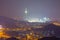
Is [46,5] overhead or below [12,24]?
overhead

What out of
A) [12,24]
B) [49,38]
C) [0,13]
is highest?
[0,13]

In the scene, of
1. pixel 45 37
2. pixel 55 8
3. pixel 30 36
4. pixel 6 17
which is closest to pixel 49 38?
pixel 45 37

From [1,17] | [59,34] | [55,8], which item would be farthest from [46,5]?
[1,17]

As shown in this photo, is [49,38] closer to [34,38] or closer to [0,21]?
[34,38]

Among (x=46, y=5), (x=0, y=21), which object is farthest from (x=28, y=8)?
(x=0, y=21)

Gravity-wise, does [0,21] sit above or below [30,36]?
above

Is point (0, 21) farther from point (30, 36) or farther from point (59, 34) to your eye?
point (59, 34)

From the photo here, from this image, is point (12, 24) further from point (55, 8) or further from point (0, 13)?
point (55, 8)
